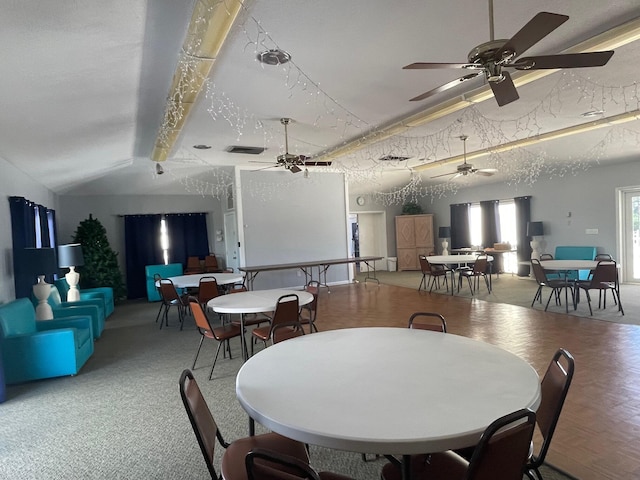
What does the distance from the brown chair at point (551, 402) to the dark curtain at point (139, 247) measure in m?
8.94

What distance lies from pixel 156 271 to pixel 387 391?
796 cm

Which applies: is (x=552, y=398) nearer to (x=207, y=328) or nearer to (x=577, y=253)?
(x=207, y=328)

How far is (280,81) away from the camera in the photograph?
3.71 m

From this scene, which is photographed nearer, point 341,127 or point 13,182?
point 13,182

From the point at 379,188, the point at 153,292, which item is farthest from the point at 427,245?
the point at 153,292

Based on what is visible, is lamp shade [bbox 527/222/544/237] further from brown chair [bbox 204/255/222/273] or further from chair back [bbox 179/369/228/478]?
chair back [bbox 179/369/228/478]

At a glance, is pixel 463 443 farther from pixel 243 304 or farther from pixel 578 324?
pixel 578 324

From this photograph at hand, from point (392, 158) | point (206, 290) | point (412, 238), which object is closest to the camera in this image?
point (206, 290)

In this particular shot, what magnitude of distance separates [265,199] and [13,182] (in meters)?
4.49

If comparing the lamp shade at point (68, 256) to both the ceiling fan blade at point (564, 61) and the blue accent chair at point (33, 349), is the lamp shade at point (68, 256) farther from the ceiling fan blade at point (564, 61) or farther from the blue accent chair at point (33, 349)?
the ceiling fan blade at point (564, 61)

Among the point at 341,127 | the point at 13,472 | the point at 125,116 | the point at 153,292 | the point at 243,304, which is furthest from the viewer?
the point at 153,292

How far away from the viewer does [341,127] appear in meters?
5.47

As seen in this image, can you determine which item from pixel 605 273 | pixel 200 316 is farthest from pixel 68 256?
pixel 605 273

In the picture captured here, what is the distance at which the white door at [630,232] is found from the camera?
25.6 feet
